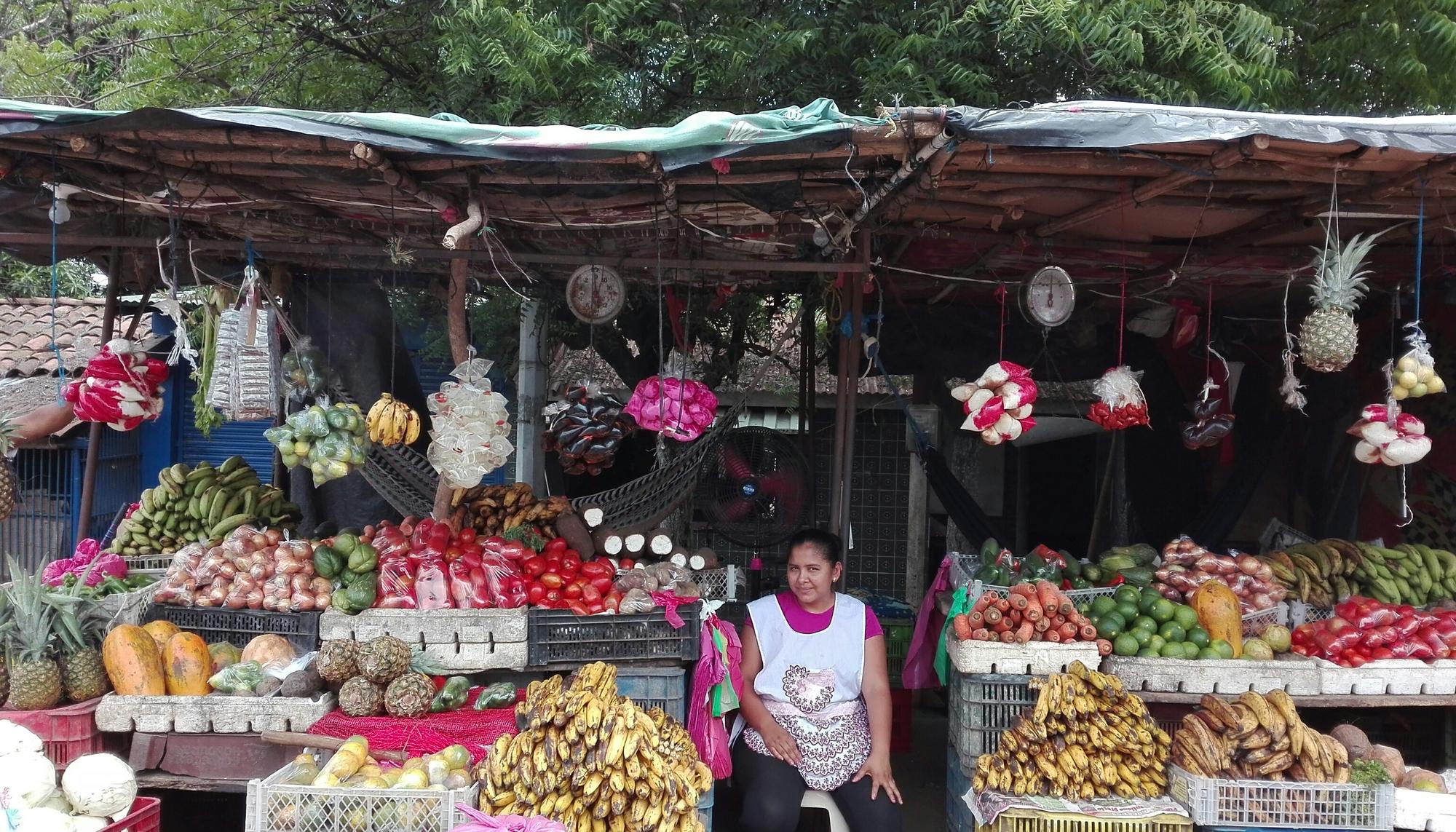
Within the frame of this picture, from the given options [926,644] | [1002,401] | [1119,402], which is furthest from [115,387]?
[1119,402]

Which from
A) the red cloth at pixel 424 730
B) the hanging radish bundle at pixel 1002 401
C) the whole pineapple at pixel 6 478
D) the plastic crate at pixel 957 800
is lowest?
the plastic crate at pixel 957 800

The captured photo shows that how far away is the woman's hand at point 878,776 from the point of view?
325 centimetres

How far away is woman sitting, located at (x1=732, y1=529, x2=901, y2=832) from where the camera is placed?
3236 millimetres

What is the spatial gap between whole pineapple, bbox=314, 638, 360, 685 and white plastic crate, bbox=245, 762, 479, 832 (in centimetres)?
61

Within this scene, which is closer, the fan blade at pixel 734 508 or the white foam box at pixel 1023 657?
the white foam box at pixel 1023 657

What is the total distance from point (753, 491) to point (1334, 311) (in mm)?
3022

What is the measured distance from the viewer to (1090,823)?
9.92ft

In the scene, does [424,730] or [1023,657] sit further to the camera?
[1023,657]

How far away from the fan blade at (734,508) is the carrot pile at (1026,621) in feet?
6.42

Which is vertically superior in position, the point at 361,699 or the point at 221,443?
the point at 221,443

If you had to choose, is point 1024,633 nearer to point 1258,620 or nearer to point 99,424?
point 1258,620

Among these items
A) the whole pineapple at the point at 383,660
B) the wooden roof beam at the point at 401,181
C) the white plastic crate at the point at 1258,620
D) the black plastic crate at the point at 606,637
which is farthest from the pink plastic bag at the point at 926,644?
the wooden roof beam at the point at 401,181

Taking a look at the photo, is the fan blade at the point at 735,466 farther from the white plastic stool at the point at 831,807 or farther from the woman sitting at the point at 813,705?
the white plastic stool at the point at 831,807

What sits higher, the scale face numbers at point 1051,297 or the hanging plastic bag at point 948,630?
the scale face numbers at point 1051,297
